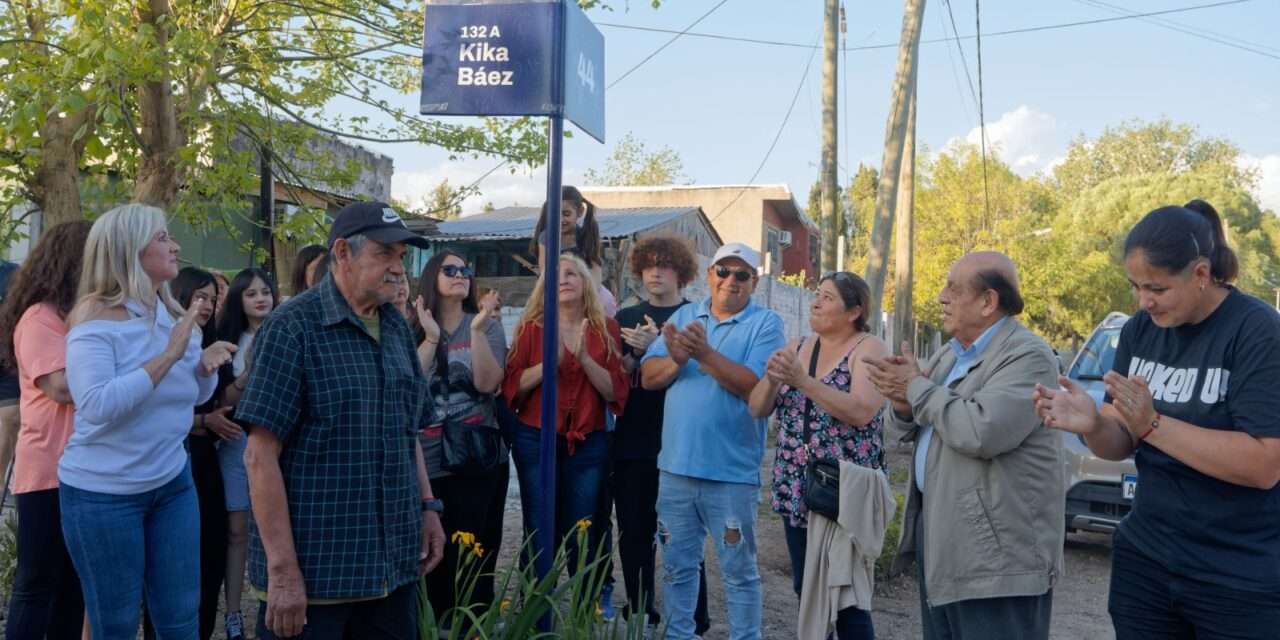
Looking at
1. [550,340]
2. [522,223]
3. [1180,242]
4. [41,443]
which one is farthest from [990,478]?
[522,223]

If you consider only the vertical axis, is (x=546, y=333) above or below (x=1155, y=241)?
below

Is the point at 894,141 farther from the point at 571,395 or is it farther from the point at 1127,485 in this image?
the point at 571,395

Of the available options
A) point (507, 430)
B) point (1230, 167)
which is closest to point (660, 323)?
point (507, 430)

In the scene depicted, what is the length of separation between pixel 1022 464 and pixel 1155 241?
89cm

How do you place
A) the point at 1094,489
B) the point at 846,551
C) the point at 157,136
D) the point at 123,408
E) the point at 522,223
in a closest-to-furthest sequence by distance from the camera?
the point at 123,408 → the point at 846,551 → the point at 157,136 → the point at 1094,489 → the point at 522,223

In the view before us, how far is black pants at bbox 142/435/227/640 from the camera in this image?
16.2 feet

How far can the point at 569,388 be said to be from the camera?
213 inches

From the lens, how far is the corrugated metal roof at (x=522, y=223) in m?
20.4

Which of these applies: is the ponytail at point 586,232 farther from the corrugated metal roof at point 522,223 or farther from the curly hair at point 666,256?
the corrugated metal roof at point 522,223

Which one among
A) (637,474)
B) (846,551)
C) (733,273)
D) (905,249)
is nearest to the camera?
(846,551)

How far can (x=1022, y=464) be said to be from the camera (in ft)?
11.8

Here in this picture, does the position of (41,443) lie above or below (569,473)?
above

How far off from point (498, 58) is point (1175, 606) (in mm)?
2723

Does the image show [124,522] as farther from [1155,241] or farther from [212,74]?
[212,74]
